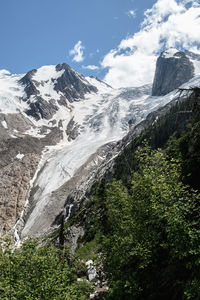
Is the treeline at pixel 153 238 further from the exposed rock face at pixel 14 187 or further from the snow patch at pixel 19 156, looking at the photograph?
the snow patch at pixel 19 156

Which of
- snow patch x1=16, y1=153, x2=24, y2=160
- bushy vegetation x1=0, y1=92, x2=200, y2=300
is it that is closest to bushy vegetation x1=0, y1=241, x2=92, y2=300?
bushy vegetation x1=0, y1=92, x2=200, y2=300

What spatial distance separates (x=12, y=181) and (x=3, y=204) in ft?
51.7

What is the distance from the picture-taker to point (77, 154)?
155500mm

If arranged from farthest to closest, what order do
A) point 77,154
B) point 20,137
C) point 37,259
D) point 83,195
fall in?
point 20,137, point 77,154, point 83,195, point 37,259

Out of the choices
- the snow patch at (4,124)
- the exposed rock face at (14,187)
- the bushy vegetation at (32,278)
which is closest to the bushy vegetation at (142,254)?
the bushy vegetation at (32,278)

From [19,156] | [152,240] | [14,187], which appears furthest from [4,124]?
[152,240]

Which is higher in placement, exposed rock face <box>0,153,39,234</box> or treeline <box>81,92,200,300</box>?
treeline <box>81,92,200,300</box>

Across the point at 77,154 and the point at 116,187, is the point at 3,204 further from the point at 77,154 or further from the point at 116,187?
the point at 116,187

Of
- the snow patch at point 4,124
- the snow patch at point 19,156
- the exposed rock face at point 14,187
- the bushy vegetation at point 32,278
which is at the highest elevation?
the snow patch at point 4,124

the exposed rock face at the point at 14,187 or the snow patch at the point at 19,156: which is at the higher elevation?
the snow patch at the point at 19,156

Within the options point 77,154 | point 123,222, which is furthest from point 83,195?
point 123,222

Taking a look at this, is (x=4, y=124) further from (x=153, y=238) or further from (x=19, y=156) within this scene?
(x=153, y=238)

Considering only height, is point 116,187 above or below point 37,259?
above

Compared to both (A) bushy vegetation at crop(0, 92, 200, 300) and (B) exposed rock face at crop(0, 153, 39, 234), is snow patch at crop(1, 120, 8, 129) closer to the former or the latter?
(B) exposed rock face at crop(0, 153, 39, 234)
